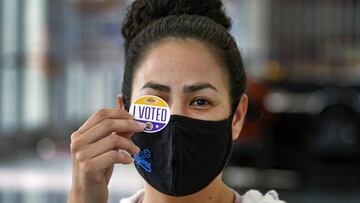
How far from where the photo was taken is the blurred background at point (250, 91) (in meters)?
6.10

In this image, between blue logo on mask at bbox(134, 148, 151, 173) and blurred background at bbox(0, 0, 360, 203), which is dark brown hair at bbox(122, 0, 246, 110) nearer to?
blue logo on mask at bbox(134, 148, 151, 173)

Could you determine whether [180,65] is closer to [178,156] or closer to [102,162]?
[178,156]

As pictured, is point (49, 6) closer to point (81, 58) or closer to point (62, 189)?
point (81, 58)

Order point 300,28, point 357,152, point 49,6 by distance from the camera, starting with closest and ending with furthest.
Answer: point 357,152 → point 300,28 → point 49,6

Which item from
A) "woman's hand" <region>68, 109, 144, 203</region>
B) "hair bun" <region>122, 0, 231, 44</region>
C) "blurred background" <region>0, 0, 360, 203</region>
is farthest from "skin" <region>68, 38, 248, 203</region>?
"blurred background" <region>0, 0, 360, 203</region>

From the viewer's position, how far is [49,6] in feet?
31.8

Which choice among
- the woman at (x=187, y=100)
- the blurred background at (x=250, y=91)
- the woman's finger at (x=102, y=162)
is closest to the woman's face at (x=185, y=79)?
the woman at (x=187, y=100)

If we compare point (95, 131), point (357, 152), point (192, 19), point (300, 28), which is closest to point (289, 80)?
point (357, 152)

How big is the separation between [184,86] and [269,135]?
484 cm

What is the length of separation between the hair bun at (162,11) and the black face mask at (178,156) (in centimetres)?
32

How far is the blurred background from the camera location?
6102 mm

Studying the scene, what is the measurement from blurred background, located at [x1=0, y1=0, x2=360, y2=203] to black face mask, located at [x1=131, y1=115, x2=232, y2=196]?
3627 mm

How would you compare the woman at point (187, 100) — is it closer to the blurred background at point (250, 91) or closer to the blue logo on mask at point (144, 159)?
the blue logo on mask at point (144, 159)

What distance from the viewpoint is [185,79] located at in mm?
1426
